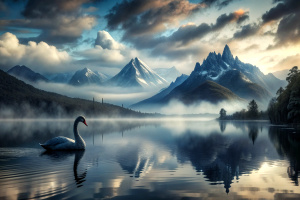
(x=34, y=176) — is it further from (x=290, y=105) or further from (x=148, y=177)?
(x=290, y=105)

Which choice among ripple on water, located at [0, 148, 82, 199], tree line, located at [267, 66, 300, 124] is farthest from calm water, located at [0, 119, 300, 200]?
tree line, located at [267, 66, 300, 124]

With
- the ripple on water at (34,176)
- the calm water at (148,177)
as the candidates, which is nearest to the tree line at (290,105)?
the calm water at (148,177)

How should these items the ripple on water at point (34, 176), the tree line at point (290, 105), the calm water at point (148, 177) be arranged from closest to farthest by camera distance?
the calm water at point (148, 177), the ripple on water at point (34, 176), the tree line at point (290, 105)

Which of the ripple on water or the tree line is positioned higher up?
the tree line

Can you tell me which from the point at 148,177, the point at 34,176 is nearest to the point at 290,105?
the point at 148,177

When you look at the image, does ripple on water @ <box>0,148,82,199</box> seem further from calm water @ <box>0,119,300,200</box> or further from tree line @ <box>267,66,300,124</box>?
tree line @ <box>267,66,300,124</box>

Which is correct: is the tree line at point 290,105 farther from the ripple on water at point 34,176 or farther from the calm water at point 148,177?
the ripple on water at point 34,176

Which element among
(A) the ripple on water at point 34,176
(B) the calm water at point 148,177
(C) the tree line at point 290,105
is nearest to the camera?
(B) the calm water at point 148,177

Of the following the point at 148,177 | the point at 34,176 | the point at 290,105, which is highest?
the point at 290,105

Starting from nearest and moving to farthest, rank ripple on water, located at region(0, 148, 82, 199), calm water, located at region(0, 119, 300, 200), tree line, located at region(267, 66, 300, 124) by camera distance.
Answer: calm water, located at region(0, 119, 300, 200) → ripple on water, located at region(0, 148, 82, 199) → tree line, located at region(267, 66, 300, 124)

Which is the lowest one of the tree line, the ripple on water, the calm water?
the calm water

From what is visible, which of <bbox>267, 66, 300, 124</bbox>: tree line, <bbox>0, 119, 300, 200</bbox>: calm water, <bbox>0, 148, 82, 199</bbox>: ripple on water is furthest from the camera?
<bbox>267, 66, 300, 124</bbox>: tree line

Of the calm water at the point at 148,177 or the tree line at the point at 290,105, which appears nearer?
the calm water at the point at 148,177

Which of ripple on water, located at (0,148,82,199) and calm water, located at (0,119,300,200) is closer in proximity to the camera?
calm water, located at (0,119,300,200)
